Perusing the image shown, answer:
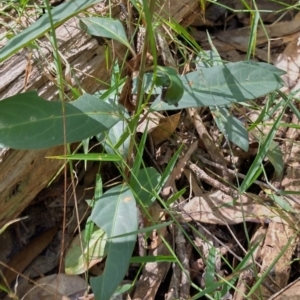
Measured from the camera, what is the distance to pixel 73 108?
0.98 meters

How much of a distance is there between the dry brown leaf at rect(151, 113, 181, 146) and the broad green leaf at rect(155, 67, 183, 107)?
528 mm

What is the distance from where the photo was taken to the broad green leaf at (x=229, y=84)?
3.48 feet

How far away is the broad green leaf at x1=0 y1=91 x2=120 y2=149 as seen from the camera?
2.95 feet

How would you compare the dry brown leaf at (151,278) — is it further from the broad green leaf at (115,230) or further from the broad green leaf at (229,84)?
the broad green leaf at (229,84)

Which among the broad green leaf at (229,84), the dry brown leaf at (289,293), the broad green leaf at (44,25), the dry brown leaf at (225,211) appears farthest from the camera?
the dry brown leaf at (225,211)

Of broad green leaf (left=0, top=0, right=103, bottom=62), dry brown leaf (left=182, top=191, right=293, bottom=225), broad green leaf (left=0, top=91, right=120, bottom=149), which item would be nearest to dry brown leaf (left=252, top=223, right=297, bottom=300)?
dry brown leaf (left=182, top=191, right=293, bottom=225)

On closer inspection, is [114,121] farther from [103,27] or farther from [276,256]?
[276,256]

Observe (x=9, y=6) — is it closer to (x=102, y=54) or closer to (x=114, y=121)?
(x=102, y=54)

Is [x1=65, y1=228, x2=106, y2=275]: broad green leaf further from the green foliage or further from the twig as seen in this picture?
the twig

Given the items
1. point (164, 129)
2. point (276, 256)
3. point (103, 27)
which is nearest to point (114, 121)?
point (103, 27)

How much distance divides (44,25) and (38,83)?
47 cm

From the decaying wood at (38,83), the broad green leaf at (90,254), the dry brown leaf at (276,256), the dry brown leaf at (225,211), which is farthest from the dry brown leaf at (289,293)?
the decaying wood at (38,83)

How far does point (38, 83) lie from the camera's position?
132cm

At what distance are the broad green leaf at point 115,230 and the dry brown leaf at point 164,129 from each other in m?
0.39
